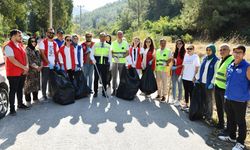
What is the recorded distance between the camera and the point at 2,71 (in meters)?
7.65

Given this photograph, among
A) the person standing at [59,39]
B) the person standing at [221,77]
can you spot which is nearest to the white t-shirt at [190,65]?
the person standing at [221,77]

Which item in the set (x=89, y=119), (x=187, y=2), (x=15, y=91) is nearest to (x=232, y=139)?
(x=89, y=119)

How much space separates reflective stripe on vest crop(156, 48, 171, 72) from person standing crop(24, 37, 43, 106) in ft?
10.7

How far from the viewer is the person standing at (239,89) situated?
592 centimetres

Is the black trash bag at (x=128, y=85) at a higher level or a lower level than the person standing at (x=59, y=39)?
lower

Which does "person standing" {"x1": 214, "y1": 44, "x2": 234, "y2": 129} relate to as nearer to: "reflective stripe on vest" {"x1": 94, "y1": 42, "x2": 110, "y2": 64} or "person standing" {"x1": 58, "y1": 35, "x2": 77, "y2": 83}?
"reflective stripe on vest" {"x1": 94, "y1": 42, "x2": 110, "y2": 64}

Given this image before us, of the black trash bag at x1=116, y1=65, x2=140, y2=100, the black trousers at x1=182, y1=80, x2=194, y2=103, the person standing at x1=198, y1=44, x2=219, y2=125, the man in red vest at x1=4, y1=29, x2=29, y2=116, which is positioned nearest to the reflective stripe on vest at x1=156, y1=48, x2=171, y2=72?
the black trash bag at x1=116, y1=65, x2=140, y2=100

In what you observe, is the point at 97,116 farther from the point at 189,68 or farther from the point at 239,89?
the point at 239,89

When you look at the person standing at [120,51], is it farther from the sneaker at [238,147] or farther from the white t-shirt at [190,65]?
the sneaker at [238,147]

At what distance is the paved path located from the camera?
5883 mm

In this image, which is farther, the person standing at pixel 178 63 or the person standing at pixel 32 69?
the person standing at pixel 178 63

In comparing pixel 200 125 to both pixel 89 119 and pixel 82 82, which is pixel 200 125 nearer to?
pixel 89 119

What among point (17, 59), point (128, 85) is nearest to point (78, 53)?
point (128, 85)

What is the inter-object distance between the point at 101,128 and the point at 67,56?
2.94 metres
